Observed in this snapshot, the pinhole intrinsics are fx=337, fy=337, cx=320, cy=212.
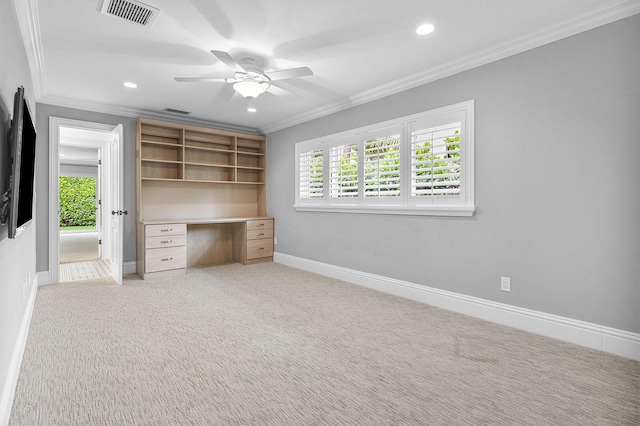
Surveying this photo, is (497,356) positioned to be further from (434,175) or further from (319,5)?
(319,5)

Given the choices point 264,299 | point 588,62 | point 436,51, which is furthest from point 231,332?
point 588,62

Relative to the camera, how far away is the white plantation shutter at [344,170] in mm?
4480

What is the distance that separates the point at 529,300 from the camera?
2.83m

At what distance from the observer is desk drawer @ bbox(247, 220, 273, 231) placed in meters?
5.69

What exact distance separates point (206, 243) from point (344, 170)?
2.78m

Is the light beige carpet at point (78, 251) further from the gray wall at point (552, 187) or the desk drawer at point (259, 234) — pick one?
the gray wall at point (552, 187)

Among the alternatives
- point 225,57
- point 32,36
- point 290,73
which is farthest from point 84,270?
point 290,73

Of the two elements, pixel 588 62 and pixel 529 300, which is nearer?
pixel 588 62

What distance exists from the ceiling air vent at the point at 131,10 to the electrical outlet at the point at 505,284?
3.50 m

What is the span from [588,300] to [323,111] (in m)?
3.73

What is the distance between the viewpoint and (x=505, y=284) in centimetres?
299

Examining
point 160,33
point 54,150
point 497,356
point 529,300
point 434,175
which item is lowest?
point 497,356

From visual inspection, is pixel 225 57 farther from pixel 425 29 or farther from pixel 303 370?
pixel 303 370

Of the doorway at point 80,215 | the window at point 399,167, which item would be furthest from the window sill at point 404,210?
the doorway at point 80,215
